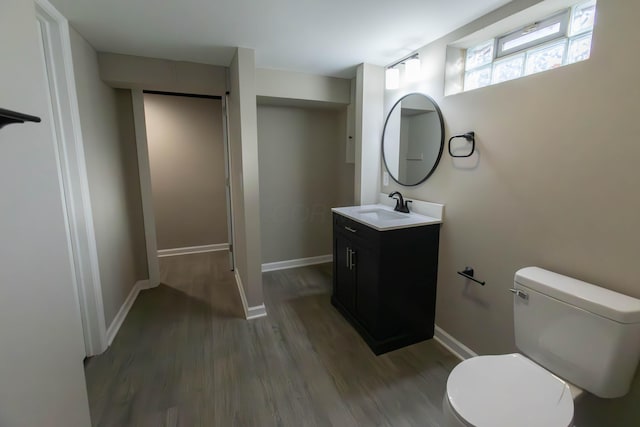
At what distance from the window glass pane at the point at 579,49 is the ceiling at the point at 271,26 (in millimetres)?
424

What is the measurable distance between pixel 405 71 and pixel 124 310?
121 inches

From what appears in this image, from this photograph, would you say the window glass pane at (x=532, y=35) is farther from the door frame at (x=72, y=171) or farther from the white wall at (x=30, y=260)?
the door frame at (x=72, y=171)

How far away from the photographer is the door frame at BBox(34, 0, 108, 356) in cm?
167

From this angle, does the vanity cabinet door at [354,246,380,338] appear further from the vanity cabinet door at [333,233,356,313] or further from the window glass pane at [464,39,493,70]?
the window glass pane at [464,39,493,70]

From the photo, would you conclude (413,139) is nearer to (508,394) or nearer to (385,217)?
(385,217)

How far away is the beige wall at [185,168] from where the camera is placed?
3711 mm

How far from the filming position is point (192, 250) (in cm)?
414

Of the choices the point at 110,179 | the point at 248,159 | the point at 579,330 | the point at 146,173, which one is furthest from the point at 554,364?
the point at 146,173

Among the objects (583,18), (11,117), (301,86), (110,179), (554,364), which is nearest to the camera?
(11,117)

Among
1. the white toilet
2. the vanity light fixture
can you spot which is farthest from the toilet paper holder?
the vanity light fixture

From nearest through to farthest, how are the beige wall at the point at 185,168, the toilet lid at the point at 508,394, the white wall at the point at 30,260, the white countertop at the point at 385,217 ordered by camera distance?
the white wall at the point at 30,260, the toilet lid at the point at 508,394, the white countertop at the point at 385,217, the beige wall at the point at 185,168

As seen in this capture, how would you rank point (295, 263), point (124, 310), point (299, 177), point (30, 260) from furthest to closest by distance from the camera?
point (295, 263) → point (299, 177) → point (124, 310) → point (30, 260)

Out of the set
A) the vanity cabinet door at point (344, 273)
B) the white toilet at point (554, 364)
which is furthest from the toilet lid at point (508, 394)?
the vanity cabinet door at point (344, 273)

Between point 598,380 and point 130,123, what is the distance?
3609 mm
